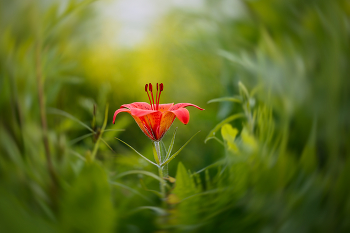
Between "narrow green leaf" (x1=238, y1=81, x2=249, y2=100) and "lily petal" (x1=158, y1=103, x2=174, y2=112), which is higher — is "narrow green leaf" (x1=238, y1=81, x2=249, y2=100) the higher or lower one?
the higher one

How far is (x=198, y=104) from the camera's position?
0.56 feet

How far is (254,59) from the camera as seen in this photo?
187mm

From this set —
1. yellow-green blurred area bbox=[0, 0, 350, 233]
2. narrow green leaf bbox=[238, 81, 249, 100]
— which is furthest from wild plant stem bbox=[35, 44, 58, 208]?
narrow green leaf bbox=[238, 81, 249, 100]

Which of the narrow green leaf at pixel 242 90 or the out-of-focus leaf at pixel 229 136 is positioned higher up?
the narrow green leaf at pixel 242 90

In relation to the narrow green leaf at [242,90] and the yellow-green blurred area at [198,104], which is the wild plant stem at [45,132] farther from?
the narrow green leaf at [242,90]

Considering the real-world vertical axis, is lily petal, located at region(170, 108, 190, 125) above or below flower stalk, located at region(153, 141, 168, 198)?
above

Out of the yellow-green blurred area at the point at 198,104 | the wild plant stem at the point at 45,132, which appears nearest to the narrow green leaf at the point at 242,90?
the yellow-green blurred area at the point at 198,104

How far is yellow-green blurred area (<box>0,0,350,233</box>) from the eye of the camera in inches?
5.0

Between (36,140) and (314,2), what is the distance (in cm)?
20

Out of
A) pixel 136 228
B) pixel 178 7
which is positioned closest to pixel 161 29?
pixel 178 7

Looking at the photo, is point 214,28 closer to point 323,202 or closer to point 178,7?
point 178,7

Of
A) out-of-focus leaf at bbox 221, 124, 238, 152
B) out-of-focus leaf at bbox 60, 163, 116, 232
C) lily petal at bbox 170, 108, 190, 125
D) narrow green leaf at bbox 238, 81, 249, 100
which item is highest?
narrow green leaf at bbox 238, 81, 249, 100

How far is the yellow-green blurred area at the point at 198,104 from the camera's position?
Answer: 0.41 feet

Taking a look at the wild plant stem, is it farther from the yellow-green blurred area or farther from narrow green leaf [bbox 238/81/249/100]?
narrow green leaf [bbox 238/81/249/100]
